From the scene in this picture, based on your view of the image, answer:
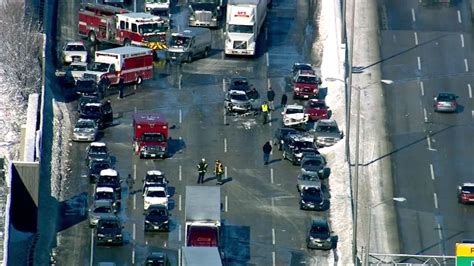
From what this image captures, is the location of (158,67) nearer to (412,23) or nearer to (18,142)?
(18,142)

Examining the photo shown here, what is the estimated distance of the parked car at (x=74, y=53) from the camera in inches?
5571

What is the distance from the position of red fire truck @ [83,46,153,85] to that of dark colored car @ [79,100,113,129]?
5841mm

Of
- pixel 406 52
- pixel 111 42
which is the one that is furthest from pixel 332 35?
pixel 111 42

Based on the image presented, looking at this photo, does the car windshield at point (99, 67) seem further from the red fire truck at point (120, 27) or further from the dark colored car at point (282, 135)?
the dark colored car at point (282, 135)

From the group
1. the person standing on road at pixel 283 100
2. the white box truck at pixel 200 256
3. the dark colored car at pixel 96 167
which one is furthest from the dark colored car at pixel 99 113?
the white box truck at pixel 200 256

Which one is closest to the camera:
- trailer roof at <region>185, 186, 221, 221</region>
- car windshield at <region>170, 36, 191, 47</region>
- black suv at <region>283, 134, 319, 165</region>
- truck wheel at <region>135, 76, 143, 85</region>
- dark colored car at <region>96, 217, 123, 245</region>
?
trailer roof at <region>185, 186, 221, 221</region>

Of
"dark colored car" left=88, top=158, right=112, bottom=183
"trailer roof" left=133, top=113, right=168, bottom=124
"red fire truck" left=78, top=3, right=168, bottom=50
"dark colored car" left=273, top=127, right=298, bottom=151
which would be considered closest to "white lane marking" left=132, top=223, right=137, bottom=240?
"dark colored car" left=88, top=158, right=112, bottom=183

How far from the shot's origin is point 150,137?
127 metres

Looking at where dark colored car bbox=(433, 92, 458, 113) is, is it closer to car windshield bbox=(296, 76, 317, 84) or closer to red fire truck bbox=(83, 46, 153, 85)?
car windshield bbox=(296, 76, 317, 84)

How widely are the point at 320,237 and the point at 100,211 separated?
41.9ft

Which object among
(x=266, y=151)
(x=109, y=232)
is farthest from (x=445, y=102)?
(x=109, y=232)

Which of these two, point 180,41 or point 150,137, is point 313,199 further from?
point 180,41

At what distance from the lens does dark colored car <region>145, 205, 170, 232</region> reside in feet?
384

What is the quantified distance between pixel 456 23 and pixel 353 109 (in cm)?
1652
